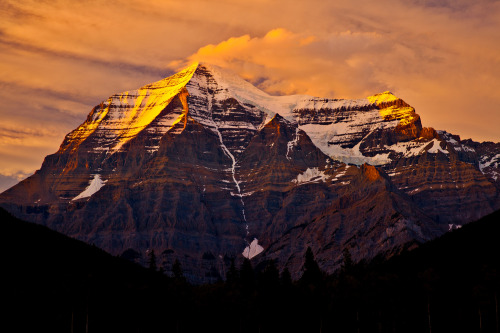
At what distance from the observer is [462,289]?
187 meters

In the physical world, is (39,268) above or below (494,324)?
above

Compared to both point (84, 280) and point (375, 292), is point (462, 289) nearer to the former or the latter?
point (375, 292)

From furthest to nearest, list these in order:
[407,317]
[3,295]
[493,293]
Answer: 1. [407,317]
2. [3,295]
3. [493,293]

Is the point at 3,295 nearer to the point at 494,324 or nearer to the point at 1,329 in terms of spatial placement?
the point at 1,329

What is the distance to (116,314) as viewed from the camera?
636 feet

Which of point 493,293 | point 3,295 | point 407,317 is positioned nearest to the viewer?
point 493,293

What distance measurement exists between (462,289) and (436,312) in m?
6.92

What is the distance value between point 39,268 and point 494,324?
93.6 m

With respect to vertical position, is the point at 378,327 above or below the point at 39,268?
below

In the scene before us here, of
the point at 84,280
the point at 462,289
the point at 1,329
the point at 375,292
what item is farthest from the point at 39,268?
the point at 462,289

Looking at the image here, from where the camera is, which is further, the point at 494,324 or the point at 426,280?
the point at 426,280

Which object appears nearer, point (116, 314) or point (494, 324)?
point (494, 324)

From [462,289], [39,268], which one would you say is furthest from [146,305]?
[462,289]

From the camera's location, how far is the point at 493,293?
16462cm
